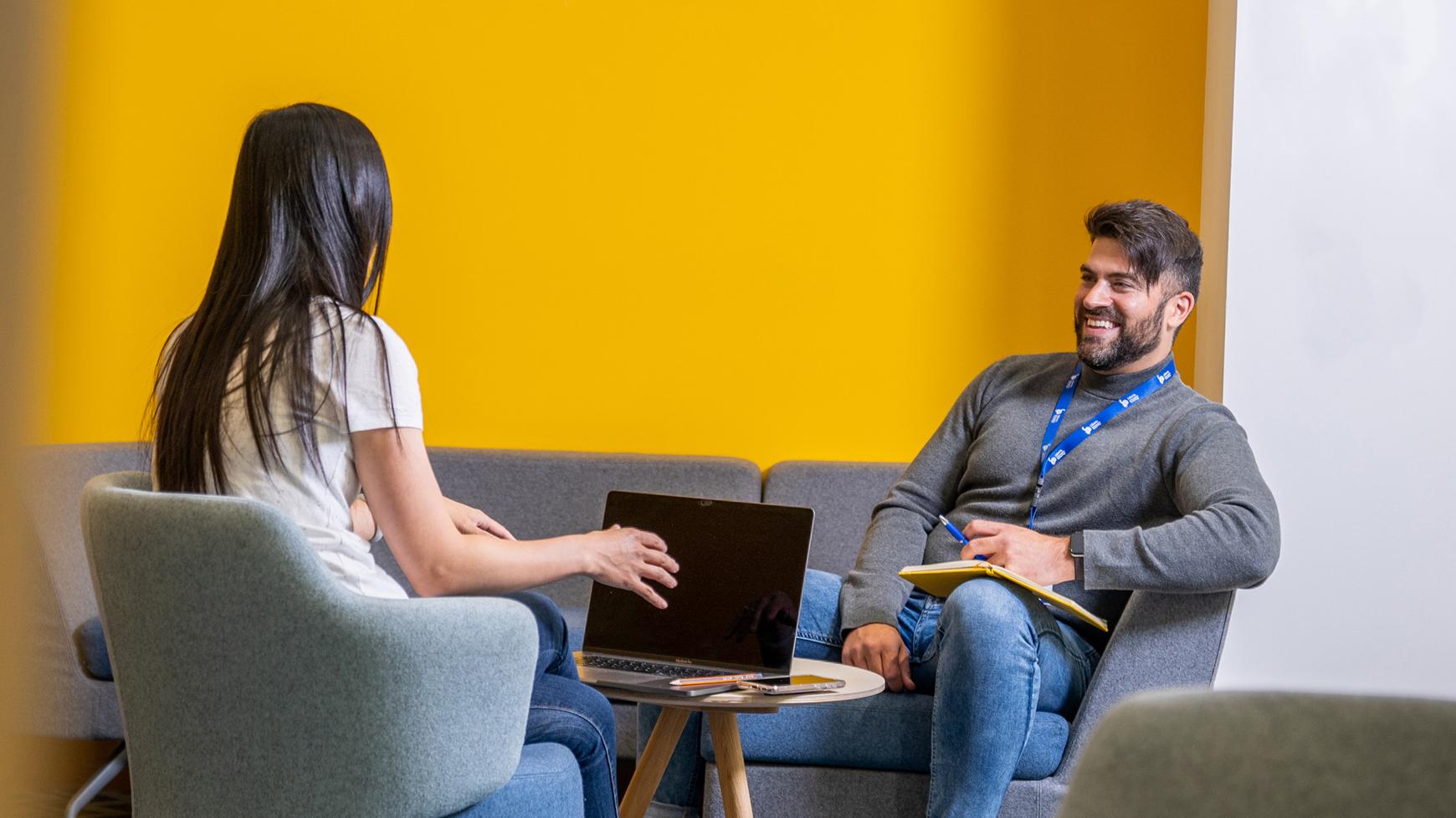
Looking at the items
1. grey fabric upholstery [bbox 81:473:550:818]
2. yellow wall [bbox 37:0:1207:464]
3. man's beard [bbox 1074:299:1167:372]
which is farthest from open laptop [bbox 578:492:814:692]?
yellow wall [bbox 37:0:1207:464]

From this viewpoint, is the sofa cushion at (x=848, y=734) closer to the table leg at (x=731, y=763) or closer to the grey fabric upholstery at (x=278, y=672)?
the table leg at (x=731, y=763)

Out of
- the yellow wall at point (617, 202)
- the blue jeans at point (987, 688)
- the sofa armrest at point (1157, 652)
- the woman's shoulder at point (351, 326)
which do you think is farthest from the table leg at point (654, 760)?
the yellow wall at point (617, 202)

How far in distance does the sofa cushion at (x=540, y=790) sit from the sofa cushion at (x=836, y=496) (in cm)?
166

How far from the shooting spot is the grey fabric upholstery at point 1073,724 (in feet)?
7.21

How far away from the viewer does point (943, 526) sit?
2.72 metres

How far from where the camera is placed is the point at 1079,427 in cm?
267

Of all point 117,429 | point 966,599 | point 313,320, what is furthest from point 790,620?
point 117,429

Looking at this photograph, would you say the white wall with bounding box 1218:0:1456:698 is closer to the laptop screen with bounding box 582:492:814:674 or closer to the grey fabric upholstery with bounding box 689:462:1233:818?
the grey fabric upholstery with bounding box 689:462:1233:818

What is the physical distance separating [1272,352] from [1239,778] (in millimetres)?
2562

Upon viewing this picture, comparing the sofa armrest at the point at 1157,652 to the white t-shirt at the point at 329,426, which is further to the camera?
the sofa armrest at the point at 1157,652

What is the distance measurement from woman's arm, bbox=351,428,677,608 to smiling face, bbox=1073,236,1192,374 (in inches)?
48.1

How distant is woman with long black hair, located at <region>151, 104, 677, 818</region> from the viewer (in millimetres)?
1604

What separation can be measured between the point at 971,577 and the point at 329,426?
110 centimetres

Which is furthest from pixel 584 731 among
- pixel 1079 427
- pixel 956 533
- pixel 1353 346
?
pixel 1353 346
